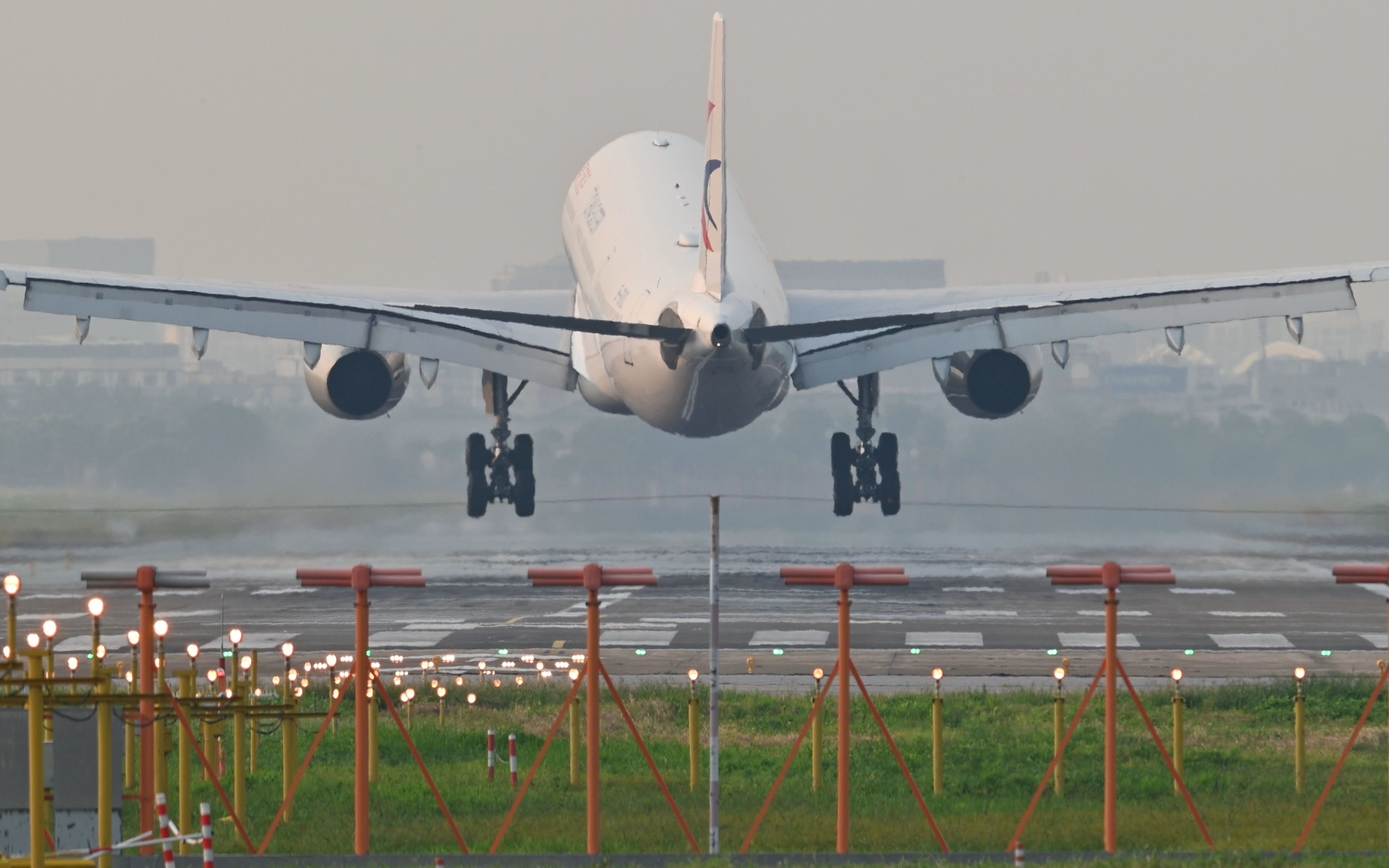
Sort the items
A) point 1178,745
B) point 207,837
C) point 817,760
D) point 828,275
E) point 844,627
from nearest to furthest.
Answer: point 207,837
point 844,627
point 817,760
point 1178,745
point 828,275

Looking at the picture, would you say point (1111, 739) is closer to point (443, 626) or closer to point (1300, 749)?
point (1300, 749)

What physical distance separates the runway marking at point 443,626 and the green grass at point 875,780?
8428 mm

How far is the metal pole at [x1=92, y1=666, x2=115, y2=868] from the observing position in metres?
15.4

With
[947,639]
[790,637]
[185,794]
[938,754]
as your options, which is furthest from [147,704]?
[947,639]

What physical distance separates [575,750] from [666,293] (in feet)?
41.6

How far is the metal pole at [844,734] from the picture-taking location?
55.9 ft

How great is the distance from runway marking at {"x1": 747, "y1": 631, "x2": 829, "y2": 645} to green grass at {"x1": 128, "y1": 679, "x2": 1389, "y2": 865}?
6289mm

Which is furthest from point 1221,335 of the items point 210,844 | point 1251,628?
point 210,844

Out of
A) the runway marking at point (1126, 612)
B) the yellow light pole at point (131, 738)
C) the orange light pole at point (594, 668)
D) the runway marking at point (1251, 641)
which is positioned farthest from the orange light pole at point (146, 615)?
the runway marking at point (1126, 612)

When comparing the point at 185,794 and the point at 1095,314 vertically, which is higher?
the point at 1095,314

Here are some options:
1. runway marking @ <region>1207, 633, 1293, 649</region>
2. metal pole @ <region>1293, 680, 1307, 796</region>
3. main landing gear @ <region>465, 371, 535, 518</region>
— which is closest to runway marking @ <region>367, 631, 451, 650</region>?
main landing gear @ <region>465, 371, 535, 518</region>

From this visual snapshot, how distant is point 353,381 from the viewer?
38.8 meters

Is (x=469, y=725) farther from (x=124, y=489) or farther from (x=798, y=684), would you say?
(x=124, y=489)

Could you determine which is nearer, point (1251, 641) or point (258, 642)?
point (1251, 641)
